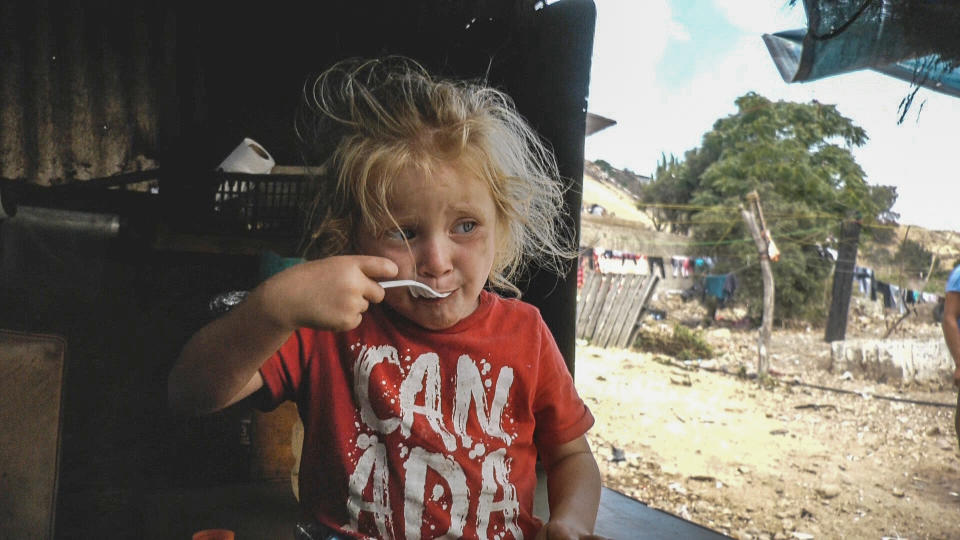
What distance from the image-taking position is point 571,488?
114 centimetres

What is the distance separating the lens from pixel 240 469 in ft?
8.61

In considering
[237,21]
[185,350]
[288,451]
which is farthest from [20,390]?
[237,21]

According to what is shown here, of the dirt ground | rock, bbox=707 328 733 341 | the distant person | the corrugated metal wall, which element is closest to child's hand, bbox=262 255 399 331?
the corrugated metal wall

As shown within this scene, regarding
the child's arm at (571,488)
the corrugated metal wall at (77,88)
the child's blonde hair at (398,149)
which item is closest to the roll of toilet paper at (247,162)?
the corrugated metal wall at (77,88)

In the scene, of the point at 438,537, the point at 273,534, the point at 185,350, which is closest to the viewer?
the point at 185,350

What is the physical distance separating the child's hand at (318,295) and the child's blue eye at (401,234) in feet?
0.49

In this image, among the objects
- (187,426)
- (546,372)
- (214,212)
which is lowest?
(187,426)

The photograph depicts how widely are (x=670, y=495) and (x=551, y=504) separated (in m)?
3.87

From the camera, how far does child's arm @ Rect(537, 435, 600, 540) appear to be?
104 centimetres

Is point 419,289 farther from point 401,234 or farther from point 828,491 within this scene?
point 828,491

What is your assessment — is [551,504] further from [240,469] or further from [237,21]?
[237,21]

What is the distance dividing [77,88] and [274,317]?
1.93 metres

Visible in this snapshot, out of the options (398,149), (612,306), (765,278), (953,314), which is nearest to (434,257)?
(398,149)

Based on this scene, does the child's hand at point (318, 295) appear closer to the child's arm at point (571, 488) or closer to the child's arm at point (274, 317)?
the child's arm at point (274, 317)
